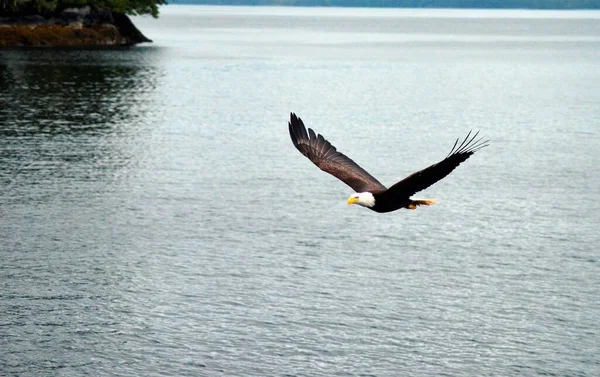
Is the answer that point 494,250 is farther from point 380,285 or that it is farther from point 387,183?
point 387,183

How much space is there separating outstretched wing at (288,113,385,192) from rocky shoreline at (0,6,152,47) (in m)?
151

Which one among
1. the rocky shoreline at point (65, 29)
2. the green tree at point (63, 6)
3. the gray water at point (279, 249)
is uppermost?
the green tree at point (63, 6)

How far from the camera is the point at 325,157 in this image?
29.7 meters

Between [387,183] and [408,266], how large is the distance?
67.0 feet

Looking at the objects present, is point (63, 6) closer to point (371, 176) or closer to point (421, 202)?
point (371, 176)

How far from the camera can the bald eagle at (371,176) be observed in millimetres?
22984

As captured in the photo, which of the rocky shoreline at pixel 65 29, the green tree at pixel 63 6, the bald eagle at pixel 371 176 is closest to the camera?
the bald eagle at pixel 371 176

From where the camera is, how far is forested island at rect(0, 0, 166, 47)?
169 meters

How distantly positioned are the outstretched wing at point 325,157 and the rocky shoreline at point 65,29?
496 ft

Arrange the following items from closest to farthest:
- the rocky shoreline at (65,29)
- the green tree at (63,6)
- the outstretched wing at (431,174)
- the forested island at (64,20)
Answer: the outstretched wing at (431,174)
the green tree at (63,6)
the forested island at (64,20)
the rocky shoreline at (65,29)

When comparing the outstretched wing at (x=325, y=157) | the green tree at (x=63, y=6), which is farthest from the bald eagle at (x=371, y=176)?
the green tree at (x=63, y=6)

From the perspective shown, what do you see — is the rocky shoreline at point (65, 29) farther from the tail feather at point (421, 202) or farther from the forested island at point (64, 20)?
the tail feather at point (421, 202)

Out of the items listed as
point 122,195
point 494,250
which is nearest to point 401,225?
point 494,250

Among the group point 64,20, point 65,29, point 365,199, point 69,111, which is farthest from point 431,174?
point 64,20
